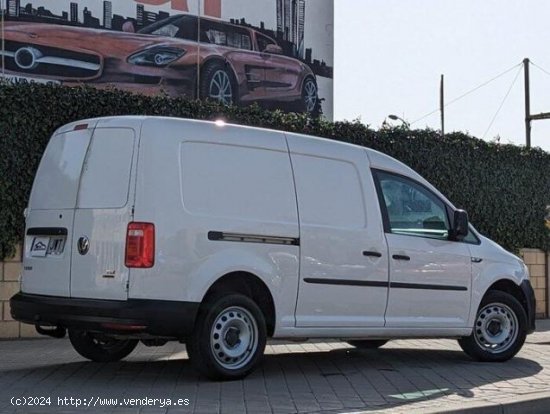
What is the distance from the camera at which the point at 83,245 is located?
6812 mm

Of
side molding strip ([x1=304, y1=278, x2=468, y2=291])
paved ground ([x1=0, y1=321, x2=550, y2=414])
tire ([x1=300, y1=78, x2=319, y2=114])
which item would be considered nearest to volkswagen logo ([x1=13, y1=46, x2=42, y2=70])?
tire ([x1=300, y1=78, x2=319, y2=114])

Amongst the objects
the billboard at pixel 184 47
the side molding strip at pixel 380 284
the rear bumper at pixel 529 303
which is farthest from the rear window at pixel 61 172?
the billboard at pixel 184 47

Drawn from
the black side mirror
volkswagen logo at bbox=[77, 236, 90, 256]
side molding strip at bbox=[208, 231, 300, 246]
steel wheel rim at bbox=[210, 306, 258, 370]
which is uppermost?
the black side mirror

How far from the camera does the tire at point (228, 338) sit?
6871 millimetres

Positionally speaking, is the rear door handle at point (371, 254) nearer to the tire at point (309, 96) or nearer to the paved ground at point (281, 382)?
the paved ground at point (281, 382)

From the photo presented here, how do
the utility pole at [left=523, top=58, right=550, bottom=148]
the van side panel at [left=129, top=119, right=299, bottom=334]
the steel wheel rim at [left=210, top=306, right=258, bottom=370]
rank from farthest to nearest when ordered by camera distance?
1. the utility pole at [left=523, top=58, right=550, bottom=148]
2. the steel wheel rim at [left=210, top=306, right=258, bottom=370]
3. the van side panel at [left=129, top=119, right=299, bottom=334]

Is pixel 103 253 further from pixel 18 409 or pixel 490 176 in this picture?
pixel 490 176

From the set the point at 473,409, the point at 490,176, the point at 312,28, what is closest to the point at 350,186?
the point at 473,409

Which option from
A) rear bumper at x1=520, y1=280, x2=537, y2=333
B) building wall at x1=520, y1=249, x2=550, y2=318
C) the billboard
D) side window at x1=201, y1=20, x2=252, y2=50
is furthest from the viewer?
side window at x1=201, y1=20, x2=252, y2=50

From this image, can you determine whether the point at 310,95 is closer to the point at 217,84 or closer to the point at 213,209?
the point at 217,84

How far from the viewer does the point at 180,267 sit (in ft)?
22.0

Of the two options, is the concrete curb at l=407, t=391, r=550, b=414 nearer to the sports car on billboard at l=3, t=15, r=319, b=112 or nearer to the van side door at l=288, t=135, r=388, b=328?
the van side door at l=288, t=135, r=388, b=328

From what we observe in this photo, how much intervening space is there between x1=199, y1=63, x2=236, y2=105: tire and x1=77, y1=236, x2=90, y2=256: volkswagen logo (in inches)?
463

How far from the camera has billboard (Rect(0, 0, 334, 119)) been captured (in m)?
16.5
